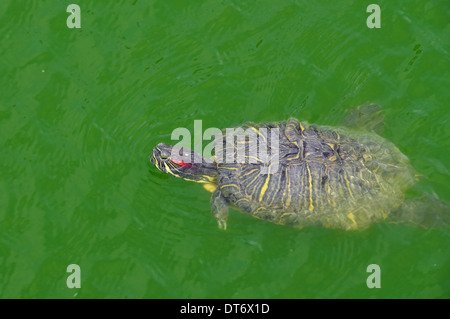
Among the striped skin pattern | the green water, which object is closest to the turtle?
the striped skin pattern

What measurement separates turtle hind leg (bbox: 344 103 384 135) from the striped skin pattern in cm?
57

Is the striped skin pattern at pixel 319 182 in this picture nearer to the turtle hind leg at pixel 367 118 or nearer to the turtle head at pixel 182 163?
the turtle head at pixel 182 163

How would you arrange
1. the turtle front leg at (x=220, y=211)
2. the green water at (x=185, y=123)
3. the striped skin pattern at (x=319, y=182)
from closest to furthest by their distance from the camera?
1. the striped skin pattern at (x=319, y=182)
2. the green water at (x=185, y=123)
3. the turtle front leg at (x=220, y=211)

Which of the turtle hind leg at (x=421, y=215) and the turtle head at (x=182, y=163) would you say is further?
the turtle head at (x=182, y=163)

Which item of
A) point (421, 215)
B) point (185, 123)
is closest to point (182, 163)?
point (185, 123)

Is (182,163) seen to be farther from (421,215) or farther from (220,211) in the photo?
(421,215)

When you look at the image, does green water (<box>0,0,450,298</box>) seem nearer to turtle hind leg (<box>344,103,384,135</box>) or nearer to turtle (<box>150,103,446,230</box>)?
turtle hind leg (<box>344,103,384,135</box>)

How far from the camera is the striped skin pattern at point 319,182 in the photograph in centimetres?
602

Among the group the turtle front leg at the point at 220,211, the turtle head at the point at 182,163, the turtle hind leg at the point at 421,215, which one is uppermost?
the turtle head at the point at 182,163

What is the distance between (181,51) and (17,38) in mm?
2406

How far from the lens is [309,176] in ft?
19.6

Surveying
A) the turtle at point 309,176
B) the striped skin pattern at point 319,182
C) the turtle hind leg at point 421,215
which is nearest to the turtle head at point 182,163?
the turtle at point 309,176

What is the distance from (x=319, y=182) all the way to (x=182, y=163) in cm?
178
